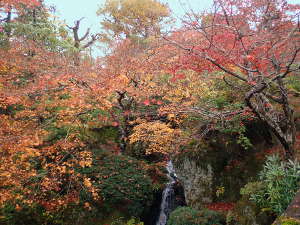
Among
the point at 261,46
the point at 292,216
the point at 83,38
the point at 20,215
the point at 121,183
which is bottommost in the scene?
the point at 20,215

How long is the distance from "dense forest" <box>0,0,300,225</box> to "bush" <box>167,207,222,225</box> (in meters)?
0.03

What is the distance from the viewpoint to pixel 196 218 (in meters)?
7.52

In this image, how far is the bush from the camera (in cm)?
745

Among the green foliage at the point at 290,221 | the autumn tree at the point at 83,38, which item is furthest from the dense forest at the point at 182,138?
the autumn tree at the point at 83,38

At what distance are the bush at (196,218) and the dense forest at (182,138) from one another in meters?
0.03

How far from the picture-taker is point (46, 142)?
10758 mm

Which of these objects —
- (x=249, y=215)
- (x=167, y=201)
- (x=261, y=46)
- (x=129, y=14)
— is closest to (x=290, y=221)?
(x=249, y=215)

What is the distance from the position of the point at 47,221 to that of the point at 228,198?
6.62 meters

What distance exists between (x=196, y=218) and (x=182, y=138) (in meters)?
2.56

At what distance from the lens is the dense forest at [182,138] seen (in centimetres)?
653

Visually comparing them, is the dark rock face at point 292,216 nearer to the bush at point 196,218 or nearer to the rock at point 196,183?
the bush at point 196,218

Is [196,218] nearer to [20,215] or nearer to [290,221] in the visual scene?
[290,221]

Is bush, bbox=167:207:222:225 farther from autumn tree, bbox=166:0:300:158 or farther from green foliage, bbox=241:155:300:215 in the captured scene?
autumn tree, bbox=166:0:300:158

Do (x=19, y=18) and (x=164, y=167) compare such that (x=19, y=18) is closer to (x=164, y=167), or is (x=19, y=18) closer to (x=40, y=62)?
(x=40, y=62)
